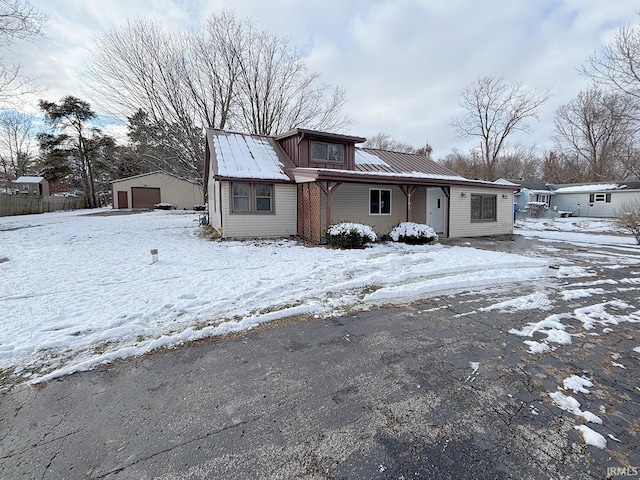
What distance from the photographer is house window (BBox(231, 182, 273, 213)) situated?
11.4 m

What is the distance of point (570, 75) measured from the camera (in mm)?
17672

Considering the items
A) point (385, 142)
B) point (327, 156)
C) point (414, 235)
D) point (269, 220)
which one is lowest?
point (414, 235)

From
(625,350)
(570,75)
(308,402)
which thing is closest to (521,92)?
(570,75)

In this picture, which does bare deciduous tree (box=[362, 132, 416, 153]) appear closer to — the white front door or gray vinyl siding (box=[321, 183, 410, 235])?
the white front door

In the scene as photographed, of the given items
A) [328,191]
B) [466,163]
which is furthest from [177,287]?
[466,163]

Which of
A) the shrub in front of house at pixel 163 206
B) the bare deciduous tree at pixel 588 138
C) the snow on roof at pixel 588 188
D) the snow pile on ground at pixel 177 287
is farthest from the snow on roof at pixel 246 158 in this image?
the bare deciduous tree at pixel 588 138

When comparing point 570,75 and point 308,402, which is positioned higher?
point 570,75

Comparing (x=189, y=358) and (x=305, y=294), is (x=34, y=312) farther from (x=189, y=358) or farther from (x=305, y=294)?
(x=305, y=294)

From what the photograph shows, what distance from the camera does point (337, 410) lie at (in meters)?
2.40

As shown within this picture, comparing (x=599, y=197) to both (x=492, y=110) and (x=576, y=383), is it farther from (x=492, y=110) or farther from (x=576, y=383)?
(x=576, y=383)

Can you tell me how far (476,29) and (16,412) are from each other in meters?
16.3

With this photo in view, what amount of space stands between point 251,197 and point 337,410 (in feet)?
32.7

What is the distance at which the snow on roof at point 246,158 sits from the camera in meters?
11.4

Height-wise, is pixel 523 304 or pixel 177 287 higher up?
pixel 177 287
